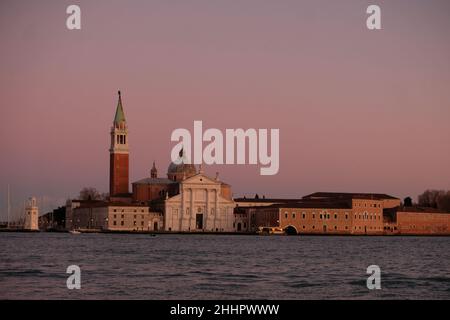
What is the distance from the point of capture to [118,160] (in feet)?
286

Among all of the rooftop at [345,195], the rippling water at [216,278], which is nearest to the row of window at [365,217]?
the rooftop at [345,195]

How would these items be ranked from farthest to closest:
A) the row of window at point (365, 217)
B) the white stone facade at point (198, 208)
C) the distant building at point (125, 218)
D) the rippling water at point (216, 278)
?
1. the row of window at point (365, 217)
2. the white stone facade at point (198, 208)
3. the distant building at point (125, 218)
4. the rippling water at point (216, 278)

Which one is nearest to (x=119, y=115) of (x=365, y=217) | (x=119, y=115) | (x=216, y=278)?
(x=119, y=115)

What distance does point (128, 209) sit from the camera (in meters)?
82.8

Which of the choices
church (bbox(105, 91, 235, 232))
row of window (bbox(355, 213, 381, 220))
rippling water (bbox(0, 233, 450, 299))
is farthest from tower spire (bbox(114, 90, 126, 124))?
rippling water (bbox(0, 233, 450, 299))

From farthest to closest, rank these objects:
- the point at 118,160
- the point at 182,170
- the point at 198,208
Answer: the point at 182,170 < the point at 118,160 < the point at 198,208

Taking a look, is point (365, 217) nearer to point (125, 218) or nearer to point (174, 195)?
point (174, 195)

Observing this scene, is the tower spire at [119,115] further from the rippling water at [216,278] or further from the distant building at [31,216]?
the rippling water at [216,278]

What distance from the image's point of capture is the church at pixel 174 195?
8362 cm

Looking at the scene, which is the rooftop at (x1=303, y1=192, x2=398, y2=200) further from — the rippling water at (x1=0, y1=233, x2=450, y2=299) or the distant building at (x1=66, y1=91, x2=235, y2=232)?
the rippling water at (x1=0, y1=233, x2=450, y2=299)

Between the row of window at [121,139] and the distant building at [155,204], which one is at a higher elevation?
the row of window at [121,139]

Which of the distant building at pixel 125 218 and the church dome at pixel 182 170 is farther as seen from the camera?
the church dome at pixel 182 170

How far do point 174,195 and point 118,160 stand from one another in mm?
5686
